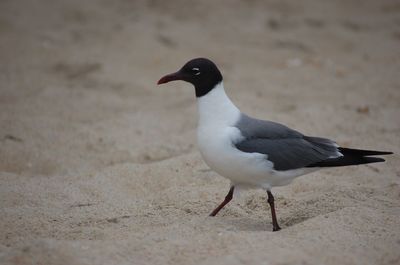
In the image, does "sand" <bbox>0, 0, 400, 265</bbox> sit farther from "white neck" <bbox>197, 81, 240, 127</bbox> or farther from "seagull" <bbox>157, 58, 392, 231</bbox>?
"white neck" <bbox>197, 81, 240, 127</bbox>

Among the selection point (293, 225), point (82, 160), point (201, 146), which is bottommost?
point (82, 160)

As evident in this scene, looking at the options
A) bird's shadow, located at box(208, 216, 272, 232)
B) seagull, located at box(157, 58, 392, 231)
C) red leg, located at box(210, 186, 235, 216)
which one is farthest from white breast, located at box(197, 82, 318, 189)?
bird's shadow, located at box(208, 216, 272, 232)

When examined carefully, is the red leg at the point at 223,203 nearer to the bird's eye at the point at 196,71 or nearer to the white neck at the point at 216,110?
the white neck at the point at 216,110

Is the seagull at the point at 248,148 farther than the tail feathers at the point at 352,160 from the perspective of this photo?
No

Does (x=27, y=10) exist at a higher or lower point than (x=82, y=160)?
higher

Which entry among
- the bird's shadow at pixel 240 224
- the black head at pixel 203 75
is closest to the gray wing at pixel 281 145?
the black head at pixel 203 75

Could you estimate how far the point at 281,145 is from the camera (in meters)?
4.38

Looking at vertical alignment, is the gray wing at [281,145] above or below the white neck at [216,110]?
below

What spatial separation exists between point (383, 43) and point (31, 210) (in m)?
6.61

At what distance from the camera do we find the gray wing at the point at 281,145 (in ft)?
14.0

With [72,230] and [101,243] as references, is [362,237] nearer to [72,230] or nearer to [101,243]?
[101,243]

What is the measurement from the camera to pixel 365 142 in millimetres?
6012

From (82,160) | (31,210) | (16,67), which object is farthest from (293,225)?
(16,67)

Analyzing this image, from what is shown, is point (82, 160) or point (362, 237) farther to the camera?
point (82, 160)
